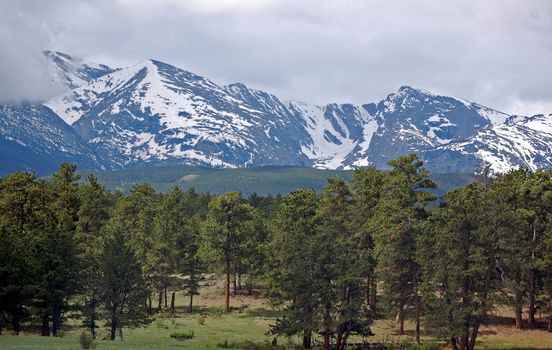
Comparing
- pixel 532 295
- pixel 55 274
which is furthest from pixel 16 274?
pixel 532 295

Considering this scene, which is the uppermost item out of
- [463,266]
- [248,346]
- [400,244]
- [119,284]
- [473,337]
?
[400,244]

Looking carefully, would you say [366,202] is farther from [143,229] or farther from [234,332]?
[143,229]

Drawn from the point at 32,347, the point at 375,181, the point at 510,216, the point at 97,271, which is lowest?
the point at 32,347

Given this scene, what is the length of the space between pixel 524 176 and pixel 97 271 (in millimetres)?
47631

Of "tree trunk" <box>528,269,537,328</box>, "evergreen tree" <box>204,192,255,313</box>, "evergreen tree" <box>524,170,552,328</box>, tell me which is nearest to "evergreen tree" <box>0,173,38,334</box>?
"evergreen tree" <box>204,192,255,313</box>

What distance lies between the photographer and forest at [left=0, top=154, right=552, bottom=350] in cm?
5875

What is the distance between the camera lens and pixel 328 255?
60.6 m

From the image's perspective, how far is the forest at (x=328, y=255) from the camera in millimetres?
58750

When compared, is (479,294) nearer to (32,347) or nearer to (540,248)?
(540,248)

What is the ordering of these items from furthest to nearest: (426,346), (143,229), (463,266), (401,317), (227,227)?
(143,229) < (227,227) < (401,317) < (426,346) < (463,266)

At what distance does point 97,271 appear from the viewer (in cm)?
6419

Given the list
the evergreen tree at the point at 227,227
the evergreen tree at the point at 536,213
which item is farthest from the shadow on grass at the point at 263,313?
the evergreen tree at the point at 536,213

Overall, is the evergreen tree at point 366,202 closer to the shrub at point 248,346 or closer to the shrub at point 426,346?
the shrub at point 426,346

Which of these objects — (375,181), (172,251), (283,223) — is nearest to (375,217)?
(375,181)
